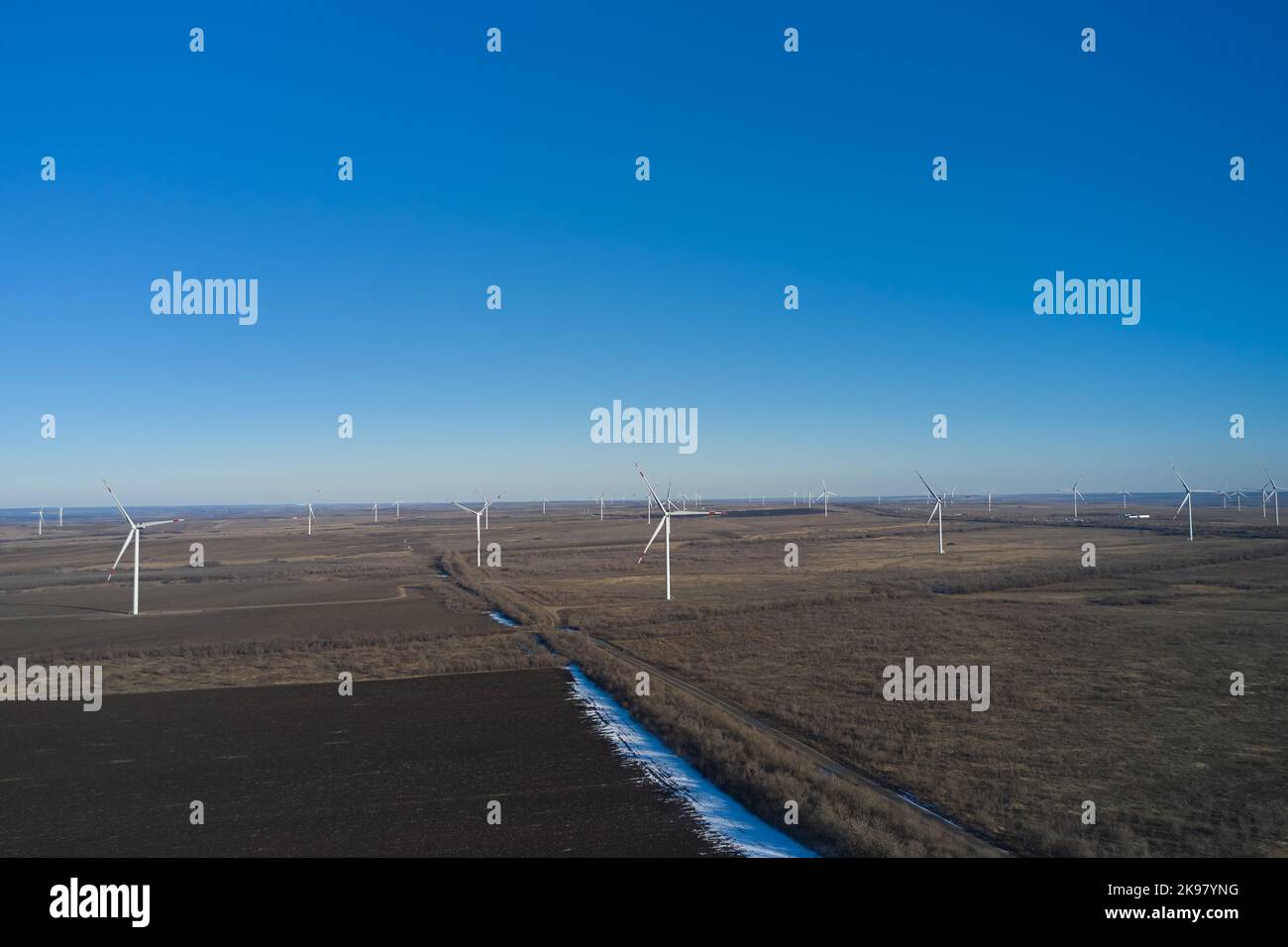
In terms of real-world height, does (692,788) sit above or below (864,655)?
above

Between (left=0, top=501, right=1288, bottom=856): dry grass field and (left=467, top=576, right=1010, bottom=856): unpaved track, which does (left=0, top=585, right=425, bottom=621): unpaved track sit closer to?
(left=0, top=501, right=1288, bottom=856): dry grass field

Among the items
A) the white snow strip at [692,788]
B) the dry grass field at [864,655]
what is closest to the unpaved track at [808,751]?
the dry grass field at [864,655]

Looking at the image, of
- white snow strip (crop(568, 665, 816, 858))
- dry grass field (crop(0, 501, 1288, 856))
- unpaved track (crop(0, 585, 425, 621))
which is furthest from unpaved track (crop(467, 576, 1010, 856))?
unpaved track (crop(0, 585, 425, 621))

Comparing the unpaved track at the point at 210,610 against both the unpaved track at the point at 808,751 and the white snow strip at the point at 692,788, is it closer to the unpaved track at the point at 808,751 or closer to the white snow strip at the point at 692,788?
the unpaved track at the point at 808,751

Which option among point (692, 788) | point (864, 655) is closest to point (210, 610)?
point (864, 655)

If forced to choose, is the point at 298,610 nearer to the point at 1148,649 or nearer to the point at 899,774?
the point at 899,774

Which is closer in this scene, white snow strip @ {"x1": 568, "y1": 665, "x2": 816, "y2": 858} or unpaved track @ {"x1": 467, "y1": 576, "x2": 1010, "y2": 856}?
unpaved track @ {"x1": 467, "y1": 576, "x2": 1010, "y2": 856}

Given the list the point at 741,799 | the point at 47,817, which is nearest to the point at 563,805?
the point at 741,799

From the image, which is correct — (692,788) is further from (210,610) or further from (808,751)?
(210,610)
